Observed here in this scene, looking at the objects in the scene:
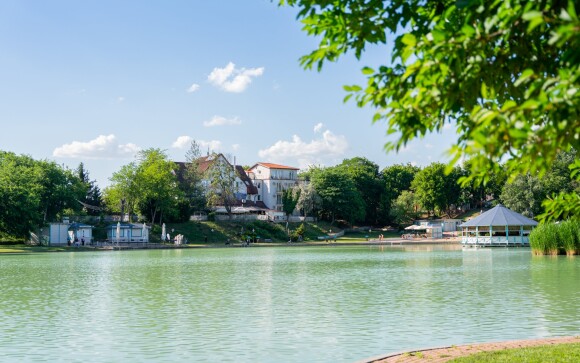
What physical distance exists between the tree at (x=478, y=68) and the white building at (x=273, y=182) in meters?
119

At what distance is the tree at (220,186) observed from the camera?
347 ft

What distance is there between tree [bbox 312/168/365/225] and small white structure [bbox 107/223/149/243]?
3501cm

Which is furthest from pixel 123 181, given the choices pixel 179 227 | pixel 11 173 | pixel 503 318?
pixel 503 318

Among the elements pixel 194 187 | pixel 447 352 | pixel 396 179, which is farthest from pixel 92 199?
pixel 447 352

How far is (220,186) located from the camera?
351 ft

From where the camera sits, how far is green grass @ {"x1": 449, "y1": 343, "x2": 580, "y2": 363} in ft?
34.3

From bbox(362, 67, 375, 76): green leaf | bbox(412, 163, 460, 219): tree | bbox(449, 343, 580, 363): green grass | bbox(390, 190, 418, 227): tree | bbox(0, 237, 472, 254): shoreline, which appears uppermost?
bbox(412, 163, 460, 219): tree

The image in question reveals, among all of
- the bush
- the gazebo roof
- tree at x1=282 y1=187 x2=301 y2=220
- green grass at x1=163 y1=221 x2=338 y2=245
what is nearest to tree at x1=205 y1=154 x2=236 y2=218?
green grass at x1=163 y1=221 x2=338 y2=245

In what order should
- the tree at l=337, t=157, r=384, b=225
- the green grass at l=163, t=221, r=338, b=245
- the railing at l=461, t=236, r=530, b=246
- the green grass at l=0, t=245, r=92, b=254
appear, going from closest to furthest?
the green grass at l=0, t=245, r=92, b=254 < the railing at l=461, t=236, r=530, b=246 < the green grass at l=163, t=221, r=338, b=245 < the tree at l=337, t=157, r=384, b=225

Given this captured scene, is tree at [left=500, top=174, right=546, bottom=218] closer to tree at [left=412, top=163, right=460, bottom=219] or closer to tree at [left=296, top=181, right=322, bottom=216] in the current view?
tree at [left=412, top=163, right=460, bottom=219]

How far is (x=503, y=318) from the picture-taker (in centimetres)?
1802

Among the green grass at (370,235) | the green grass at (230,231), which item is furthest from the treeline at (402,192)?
the green grass at (230,231)

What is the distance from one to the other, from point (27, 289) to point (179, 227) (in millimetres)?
67418

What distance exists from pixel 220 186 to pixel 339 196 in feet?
65.0
